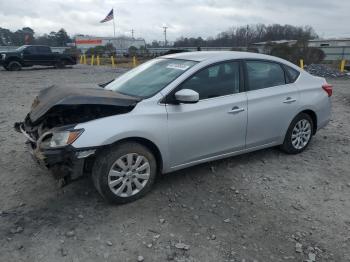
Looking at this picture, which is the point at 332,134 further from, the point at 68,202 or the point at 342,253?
the point at 68,202

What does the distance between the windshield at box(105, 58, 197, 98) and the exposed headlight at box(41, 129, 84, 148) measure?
101cm

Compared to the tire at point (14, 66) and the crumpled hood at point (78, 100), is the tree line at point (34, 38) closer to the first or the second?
the tire at point (14, 66)

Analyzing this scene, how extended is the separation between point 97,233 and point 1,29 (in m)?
84.8


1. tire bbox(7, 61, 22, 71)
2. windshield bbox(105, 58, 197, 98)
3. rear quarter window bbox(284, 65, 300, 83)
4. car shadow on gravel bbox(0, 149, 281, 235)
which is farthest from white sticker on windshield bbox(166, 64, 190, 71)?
tire bbox(7, 61, 22, 71)

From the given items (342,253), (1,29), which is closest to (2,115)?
(342,253)

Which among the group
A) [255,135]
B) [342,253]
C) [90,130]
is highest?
[90,130]

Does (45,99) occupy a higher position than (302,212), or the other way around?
(45,99)

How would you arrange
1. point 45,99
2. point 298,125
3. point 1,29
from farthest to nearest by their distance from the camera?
1. point 1,29
2. point 298,125
3. point 45,99

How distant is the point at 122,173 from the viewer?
3.87m

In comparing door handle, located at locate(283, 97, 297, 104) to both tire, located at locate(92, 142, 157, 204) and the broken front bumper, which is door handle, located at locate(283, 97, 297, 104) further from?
the broken front bumper

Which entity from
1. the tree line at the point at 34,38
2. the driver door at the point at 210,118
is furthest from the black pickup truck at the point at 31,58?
the tree line at the point at 34,38

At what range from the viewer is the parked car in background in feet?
12.2

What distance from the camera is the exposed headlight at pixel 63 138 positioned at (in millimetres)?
3561

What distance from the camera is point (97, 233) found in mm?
3461
